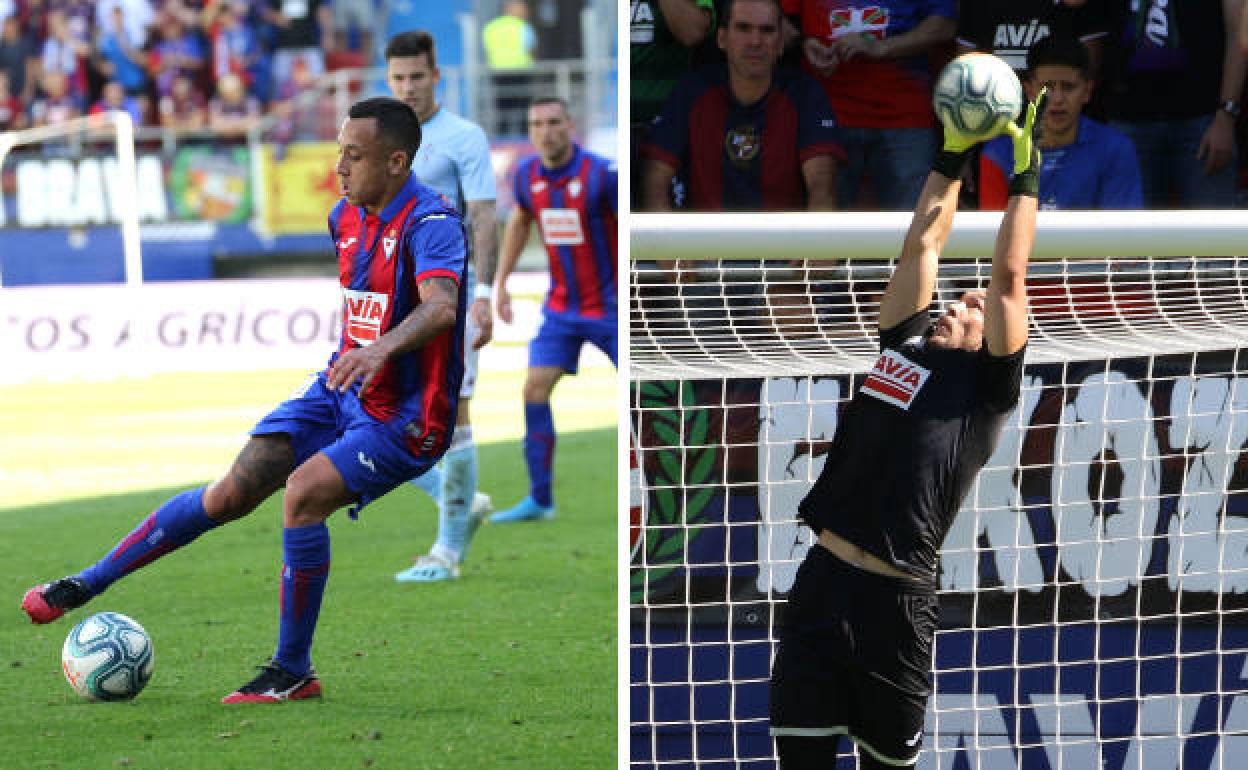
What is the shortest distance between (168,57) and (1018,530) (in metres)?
18.2

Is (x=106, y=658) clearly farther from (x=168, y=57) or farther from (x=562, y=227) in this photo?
(x=168, y=57)

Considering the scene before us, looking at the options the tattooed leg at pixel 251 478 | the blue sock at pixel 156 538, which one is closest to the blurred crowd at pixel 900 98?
the tattooed leg at pixel 251 478

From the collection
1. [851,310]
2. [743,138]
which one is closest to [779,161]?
[743,138]

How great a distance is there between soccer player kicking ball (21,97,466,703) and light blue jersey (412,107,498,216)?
67.2 inches

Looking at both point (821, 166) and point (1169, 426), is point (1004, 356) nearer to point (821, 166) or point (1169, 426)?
point (1169, 426)

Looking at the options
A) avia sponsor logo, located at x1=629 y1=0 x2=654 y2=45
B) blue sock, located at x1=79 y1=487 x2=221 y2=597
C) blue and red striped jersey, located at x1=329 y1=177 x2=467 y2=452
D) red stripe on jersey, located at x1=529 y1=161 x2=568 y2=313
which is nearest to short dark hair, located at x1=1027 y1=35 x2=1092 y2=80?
avia sponsor logo, located at x1=629 y1=0 x2=654 y2=45

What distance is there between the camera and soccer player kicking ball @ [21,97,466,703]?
518 centimetres

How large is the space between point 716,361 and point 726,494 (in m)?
0.43

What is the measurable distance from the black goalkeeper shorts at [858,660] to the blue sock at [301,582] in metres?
1.74

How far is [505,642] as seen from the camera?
6.12 metres

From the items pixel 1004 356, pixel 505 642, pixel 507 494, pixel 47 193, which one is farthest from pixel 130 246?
pixel 1004 356

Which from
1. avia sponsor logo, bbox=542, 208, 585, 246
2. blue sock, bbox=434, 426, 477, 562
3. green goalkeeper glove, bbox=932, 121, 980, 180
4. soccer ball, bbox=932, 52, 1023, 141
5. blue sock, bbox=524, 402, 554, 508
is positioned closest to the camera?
soccer ball, bbox=932, 52, 1023, 141

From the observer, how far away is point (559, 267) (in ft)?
28.8

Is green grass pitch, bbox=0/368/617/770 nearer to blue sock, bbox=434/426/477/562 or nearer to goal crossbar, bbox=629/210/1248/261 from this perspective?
blue sock, bbox=434/426/477/562
